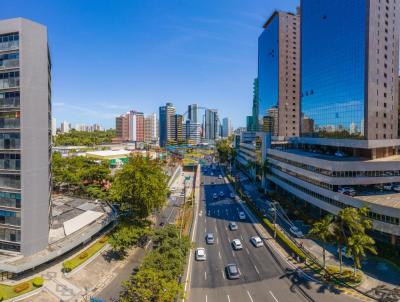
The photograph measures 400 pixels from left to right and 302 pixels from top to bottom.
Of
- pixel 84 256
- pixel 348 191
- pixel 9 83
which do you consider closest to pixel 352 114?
pixel 348 191

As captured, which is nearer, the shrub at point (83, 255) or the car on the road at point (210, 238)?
the shrub at point (83, 255)

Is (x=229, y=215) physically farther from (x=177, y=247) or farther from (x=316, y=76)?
(x=316, y=76)

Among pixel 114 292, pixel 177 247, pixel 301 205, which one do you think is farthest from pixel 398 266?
pixel 114 292

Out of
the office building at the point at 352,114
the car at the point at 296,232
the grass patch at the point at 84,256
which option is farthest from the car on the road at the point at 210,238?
the office building at the point at 352,114

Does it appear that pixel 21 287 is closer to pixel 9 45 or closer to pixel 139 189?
pixel 139 189

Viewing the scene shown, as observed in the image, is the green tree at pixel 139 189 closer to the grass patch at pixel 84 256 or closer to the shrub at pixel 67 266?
the grass patch at pixel 84 256

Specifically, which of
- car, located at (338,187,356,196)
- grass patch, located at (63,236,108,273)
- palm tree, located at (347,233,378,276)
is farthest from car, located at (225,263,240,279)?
car, located at (338,187,356,196)
